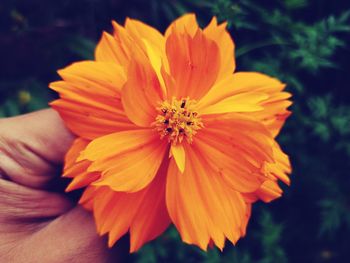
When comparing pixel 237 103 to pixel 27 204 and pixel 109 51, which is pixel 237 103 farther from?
pixel 27 204

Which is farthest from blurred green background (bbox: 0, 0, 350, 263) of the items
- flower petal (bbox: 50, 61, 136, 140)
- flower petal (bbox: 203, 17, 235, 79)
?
flower petal (bbox: 50, 61, 136, 140)

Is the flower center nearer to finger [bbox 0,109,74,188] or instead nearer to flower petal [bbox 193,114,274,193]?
flower petal [bbox 193,114,274,193]

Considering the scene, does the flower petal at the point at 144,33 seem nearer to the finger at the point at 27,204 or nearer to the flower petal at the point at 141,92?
the flower petal at the point at 141,92

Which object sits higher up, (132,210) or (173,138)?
(173,138)

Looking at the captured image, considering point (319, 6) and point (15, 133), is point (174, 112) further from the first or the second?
point (319, 6)

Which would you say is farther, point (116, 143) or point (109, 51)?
point (109, 51)

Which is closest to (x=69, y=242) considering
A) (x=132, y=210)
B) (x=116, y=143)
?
(x=132, y=210)

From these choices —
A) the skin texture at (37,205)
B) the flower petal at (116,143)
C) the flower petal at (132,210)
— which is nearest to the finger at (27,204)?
the skin texture at (37,205)
